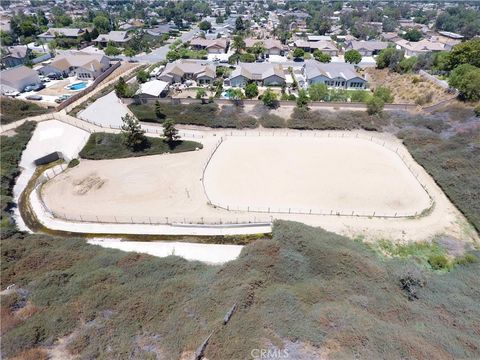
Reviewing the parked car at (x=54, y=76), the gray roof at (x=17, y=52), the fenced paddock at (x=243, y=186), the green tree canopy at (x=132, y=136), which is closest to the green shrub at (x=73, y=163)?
the fenced paddock at (x=243, y=186)

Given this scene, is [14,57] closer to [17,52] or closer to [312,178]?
[17,52]

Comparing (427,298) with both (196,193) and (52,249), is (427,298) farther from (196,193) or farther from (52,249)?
(52,249)

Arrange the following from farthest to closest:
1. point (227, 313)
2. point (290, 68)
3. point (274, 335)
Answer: point (290, 68), point (227, 313), point (274, 335)

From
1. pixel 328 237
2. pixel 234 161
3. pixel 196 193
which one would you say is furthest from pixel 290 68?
pixel 328 237

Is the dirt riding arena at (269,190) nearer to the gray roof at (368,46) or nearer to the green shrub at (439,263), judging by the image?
the green shrub at (439,263)

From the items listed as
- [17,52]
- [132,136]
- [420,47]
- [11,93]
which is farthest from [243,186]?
[420,47]
